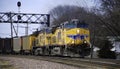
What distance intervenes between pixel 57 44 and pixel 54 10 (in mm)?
100168

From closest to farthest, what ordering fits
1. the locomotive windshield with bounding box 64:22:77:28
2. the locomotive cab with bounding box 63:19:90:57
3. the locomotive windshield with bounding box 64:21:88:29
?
the locomotive cab with bounding box 63:19:90:57 → the locomotive windshield with bounding box 64:21:88:29 → the locomotive windshield with bounding box 64:22:77:28

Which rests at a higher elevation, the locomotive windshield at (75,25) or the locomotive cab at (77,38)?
the locomotive windshield at (75,25)

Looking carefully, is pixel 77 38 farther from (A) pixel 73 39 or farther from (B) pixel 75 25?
(B) pixel 75 25

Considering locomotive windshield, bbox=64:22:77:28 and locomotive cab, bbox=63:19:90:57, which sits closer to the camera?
locomotive cab, bbox=63:19:90:57

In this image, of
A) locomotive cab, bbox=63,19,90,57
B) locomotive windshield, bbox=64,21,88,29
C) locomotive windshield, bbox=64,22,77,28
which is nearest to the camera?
locomotive cab, bbox=63,19,90,57

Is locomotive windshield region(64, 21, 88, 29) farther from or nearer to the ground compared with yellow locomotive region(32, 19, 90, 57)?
farther from the ground

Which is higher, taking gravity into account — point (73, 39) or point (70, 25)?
point (70, 25)

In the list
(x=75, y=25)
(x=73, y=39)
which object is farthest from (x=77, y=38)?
(x=75, y=25)

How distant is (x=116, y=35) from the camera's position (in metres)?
45.9

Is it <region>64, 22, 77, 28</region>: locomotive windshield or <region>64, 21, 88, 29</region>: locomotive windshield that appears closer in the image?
<region>64, 21, 88, 29</region>: locomotive windshield

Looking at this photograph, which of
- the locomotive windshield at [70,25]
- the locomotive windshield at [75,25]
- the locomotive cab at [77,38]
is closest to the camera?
the locomotive cab at [77,38]

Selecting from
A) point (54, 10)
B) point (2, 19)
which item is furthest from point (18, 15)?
point (54, 10)

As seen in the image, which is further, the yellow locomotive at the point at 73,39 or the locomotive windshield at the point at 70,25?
the locomotive windshield at the point at 70,25

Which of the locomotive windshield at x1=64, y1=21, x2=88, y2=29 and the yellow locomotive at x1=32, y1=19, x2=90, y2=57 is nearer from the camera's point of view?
the yellow locomotive at x1=32, y1=19, x2=90, y2=57
